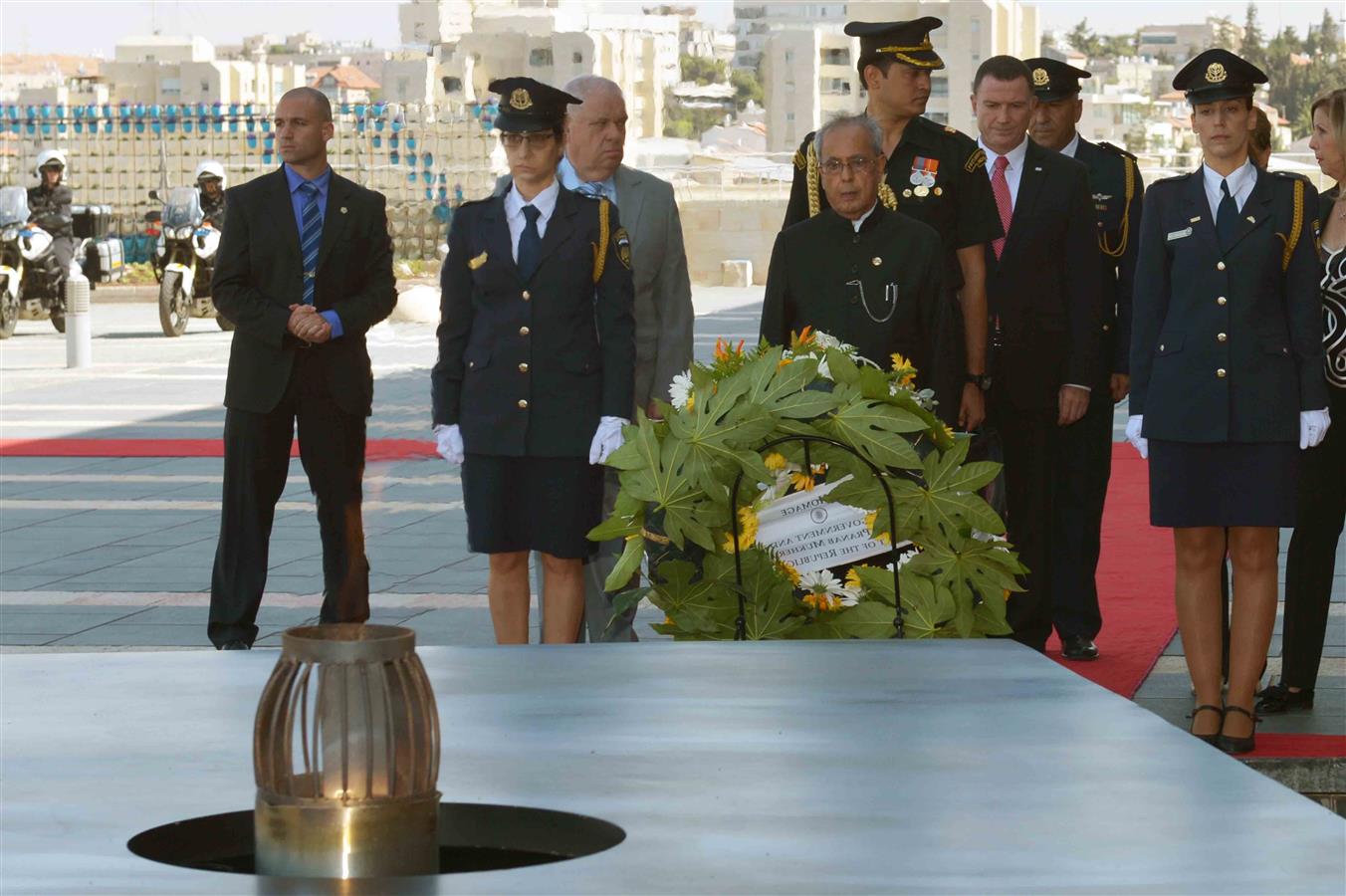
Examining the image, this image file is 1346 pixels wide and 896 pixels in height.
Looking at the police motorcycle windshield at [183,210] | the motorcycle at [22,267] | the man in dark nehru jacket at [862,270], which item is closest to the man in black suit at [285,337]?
the man in dark nehru jacket at [862,270]

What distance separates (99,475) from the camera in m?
11.9

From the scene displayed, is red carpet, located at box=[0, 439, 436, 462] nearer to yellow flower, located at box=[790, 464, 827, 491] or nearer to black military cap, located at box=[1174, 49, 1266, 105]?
black military cap, located at box=[1174, 49, 1266, 105]

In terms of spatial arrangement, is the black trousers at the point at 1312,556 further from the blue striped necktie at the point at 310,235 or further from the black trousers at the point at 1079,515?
the blue striped necktie at the point at 310,235

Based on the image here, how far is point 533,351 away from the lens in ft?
17.9

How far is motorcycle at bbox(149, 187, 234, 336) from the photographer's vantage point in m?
22.6

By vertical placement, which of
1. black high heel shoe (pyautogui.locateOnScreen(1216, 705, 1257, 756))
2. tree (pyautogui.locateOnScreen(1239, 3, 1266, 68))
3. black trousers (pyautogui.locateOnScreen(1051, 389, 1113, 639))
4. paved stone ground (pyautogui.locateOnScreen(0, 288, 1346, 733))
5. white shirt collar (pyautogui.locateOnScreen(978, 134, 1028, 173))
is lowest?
paved stone ground (pyautogui.locateOnScreen(0, 288, 1346, 733))

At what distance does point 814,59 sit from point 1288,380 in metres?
127

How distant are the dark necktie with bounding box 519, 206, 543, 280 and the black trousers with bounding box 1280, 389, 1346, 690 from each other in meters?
2.13

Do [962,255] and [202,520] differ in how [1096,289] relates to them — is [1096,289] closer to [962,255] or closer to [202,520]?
[962,255]

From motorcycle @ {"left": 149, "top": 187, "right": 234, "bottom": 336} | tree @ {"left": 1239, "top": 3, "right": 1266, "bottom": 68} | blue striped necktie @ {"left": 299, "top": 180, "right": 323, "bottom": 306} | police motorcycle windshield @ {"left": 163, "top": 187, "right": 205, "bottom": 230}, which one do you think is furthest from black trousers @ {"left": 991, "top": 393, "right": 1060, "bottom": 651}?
tree @ {"left": 1239, "top": 3, "right": 1266, "bottom": 68}

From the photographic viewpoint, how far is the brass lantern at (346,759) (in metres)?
1.68

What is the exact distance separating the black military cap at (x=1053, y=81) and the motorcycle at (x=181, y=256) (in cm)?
1682

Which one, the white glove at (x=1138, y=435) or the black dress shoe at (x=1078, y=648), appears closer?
the white glove at (x=1138, y=435)

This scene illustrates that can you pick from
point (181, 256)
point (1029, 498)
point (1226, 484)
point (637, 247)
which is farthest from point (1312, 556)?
point (181, 256)
